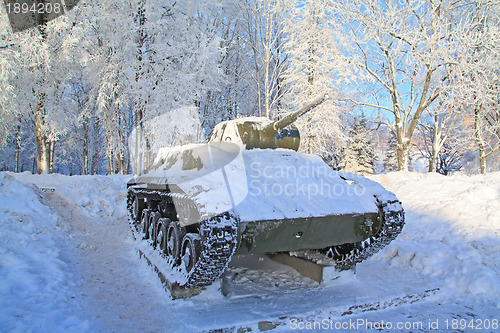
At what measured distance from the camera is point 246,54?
23.7 metres

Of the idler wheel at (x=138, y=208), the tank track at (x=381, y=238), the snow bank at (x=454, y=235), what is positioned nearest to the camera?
the tank track at (x=381, y=238)

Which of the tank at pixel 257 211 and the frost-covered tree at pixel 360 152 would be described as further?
the frost-covered tree at pixel 360 152

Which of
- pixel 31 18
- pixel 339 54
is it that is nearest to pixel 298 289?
pixel 339 54

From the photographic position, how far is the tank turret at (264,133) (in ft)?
18.1

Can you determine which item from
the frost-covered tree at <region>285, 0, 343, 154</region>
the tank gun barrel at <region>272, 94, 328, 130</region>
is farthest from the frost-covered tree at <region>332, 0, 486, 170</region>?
the tank gun barrel at <region>272, 94, 328, 130</region>

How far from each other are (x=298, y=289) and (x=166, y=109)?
12090mm

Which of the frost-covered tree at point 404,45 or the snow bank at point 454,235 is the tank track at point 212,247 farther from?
the frost-covered tree at point 404,45

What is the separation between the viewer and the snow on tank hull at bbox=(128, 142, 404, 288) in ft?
11.0

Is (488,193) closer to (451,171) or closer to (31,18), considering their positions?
(31,18)

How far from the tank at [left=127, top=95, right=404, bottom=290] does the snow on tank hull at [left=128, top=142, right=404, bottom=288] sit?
0.04ft

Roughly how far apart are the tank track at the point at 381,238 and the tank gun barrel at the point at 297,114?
1.78 meters

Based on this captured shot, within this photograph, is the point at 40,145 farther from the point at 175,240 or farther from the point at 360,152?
the point at 360,152
